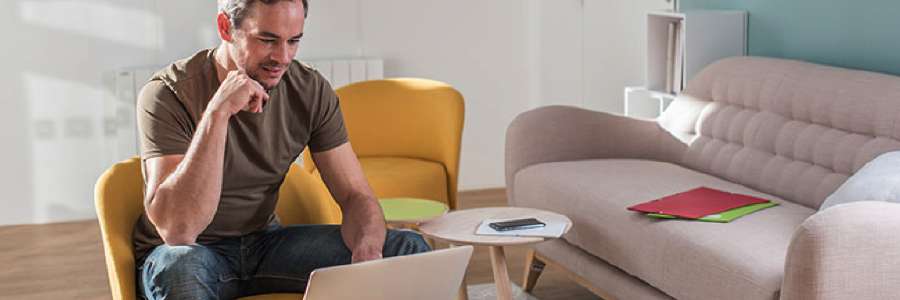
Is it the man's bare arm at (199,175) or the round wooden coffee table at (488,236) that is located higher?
the man's bare arm at (199,175)

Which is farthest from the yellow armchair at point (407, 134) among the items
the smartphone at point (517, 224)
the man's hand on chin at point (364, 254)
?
the man's hand on chin at point (364, 254)

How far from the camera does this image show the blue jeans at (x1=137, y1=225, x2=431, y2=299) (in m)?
2.67

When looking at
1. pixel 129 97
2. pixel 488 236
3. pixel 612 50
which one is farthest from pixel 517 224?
pixel 612 50

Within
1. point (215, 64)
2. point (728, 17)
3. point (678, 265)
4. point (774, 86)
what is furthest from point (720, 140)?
point (215, 64)

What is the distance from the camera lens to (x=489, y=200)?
6.12m

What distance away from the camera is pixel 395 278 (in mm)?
2359

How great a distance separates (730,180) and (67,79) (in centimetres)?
308

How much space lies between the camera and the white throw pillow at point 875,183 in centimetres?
310

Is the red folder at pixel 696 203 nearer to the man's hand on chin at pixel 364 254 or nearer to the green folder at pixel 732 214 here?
the green folder at pixel 732 214

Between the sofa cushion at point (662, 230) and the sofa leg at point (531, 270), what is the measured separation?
19cm

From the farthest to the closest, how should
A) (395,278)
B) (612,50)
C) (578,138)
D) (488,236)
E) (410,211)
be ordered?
(612,50)
(578,138)
(410,211)
(488,236)
(395,278)

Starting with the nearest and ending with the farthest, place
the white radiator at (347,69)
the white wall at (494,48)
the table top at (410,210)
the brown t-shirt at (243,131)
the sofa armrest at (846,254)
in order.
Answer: the brown t-shirt at (243,131)
the sofa armrest at (846,254)
the table top at (410,210)
the white radiator at (347,69)
the white wall at (494,48)

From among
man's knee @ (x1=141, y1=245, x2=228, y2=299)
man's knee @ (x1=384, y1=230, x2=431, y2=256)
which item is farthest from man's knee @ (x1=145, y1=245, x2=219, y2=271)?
man's knee @ (x1=384, y1=230, x2=431, y2=256)

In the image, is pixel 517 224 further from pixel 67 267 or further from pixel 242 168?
pixel 67 267
